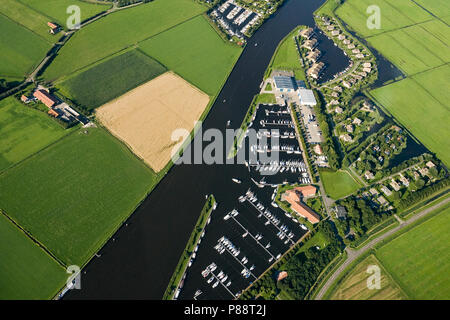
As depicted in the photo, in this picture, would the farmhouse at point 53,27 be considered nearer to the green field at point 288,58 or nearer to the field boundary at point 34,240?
the field boundary at point 34,240

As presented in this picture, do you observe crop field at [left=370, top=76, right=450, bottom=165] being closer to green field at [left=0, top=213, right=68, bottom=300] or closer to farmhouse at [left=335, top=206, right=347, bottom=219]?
farmhouse at [left=335, top=206, right=347, bottom=219]

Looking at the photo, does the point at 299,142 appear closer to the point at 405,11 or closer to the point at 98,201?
the point at 98,201

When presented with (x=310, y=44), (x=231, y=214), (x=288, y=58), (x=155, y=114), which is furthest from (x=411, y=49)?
(x=231, y=214)

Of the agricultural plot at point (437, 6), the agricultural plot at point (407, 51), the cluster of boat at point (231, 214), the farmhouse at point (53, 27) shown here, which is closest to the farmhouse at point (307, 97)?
the agricultural plot at point (407, 51)

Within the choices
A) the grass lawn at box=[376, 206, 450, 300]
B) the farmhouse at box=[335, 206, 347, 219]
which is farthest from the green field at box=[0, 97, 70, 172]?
the grass lawn at box=[376, 206, 450, 300]

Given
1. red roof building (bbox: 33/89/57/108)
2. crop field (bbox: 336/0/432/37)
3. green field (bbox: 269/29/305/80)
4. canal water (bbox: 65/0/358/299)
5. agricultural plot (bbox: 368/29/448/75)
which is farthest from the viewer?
crop field (bbox: 336/0/432/37)

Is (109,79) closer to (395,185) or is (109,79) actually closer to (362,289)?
(395,185)

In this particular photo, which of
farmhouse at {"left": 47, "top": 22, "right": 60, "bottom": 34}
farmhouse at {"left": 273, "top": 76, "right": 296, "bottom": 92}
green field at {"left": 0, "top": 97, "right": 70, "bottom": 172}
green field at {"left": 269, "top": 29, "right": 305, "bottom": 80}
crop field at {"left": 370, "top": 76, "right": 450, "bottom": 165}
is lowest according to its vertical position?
green field at {"left": 0, "top": 97, "right": 70, "bottom": 172}
